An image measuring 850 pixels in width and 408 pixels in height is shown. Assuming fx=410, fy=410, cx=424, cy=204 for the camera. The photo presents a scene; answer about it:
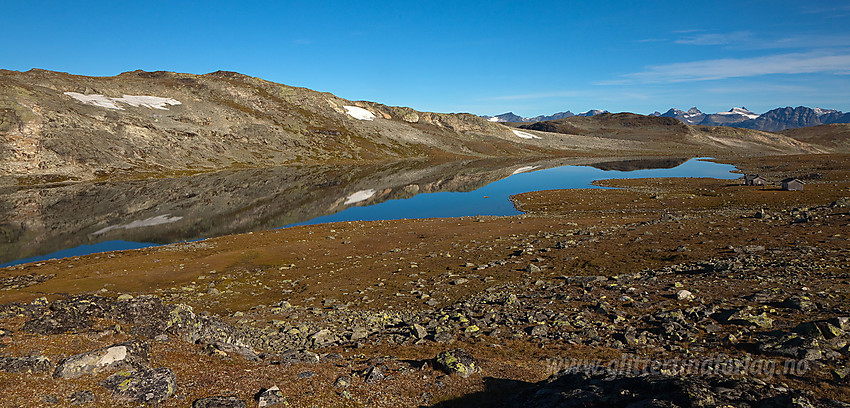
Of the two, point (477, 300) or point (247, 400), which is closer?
point (247, 400)

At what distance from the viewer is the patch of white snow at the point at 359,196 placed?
7468 cm

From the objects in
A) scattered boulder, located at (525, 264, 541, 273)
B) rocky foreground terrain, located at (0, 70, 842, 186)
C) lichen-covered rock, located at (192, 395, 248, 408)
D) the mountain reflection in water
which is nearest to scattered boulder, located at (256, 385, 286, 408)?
lichen-covered rock, located at (192, 395, 248, 408)

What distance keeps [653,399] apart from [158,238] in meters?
52.9

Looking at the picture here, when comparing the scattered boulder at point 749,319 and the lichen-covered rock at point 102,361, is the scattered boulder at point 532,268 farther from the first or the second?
the lichen-covered rock at point 102,361

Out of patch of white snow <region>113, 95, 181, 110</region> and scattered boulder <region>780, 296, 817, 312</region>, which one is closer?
scattered boulder <region>780, 296, 817, 312</region>

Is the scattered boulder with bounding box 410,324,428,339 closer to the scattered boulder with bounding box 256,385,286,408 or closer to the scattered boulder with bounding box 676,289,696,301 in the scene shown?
the scattered boulder with bounding box 256,385,286,408

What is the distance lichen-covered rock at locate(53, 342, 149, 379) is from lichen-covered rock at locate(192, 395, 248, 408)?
9.65 feet

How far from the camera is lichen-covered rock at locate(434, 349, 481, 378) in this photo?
13.4 m

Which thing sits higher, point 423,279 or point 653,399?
point 653,399

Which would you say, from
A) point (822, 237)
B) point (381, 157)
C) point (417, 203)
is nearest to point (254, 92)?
point (381, 157)

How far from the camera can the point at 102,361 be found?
1173cm

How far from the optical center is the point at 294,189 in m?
86.2

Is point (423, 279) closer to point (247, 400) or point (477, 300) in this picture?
point (477, 300)

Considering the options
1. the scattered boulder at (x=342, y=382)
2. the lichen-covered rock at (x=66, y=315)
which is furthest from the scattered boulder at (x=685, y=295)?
the lichen-covered rock at (x=66, y=315)
